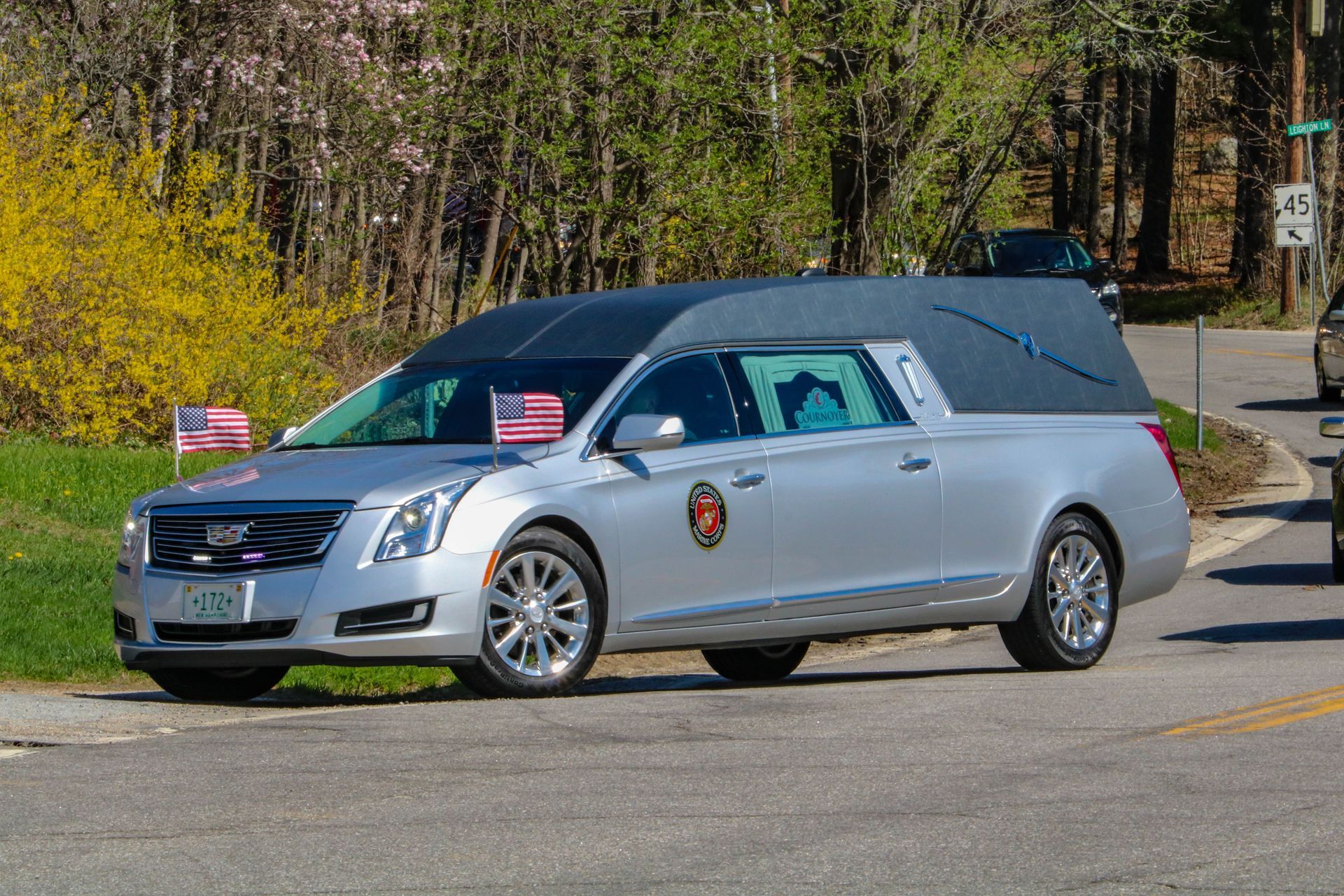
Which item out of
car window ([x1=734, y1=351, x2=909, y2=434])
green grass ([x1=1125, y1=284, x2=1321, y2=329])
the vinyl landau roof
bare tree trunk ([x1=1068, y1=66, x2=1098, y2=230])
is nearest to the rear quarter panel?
the vinyl landau roof

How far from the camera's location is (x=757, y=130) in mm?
18156

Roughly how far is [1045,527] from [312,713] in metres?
4.02

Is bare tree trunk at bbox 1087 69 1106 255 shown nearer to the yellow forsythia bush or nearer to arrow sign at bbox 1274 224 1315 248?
arrow sign at bbox 1274 224 1315 248

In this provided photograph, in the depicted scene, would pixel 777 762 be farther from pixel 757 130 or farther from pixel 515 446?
pixel 757 130

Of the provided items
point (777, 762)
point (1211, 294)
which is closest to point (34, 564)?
point (777, 762)

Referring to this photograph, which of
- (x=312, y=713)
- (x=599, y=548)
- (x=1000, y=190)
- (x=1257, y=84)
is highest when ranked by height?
(x=1257, y=84)

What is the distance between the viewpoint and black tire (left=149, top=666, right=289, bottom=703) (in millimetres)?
9172

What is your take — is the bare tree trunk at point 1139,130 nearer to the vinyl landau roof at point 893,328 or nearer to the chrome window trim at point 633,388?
the vinyl landau roof at point 893,328

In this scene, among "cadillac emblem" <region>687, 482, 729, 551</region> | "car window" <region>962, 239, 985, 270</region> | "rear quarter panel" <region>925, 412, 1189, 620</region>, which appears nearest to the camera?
"cadillac emblem" <region>687, 482, 729, 551</region>

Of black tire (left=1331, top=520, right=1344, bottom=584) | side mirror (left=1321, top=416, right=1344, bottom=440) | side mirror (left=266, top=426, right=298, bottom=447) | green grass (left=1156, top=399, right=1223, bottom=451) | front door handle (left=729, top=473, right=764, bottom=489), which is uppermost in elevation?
side mirror (left=266, top=426, right=298, bottom=447)

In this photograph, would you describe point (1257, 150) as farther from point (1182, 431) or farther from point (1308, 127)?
point (1182, 431)

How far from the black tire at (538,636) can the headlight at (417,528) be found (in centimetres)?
32

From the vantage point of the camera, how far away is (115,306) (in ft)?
57.4

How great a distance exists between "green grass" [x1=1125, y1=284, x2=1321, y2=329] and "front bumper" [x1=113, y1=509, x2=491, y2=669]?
32431 millimetres
